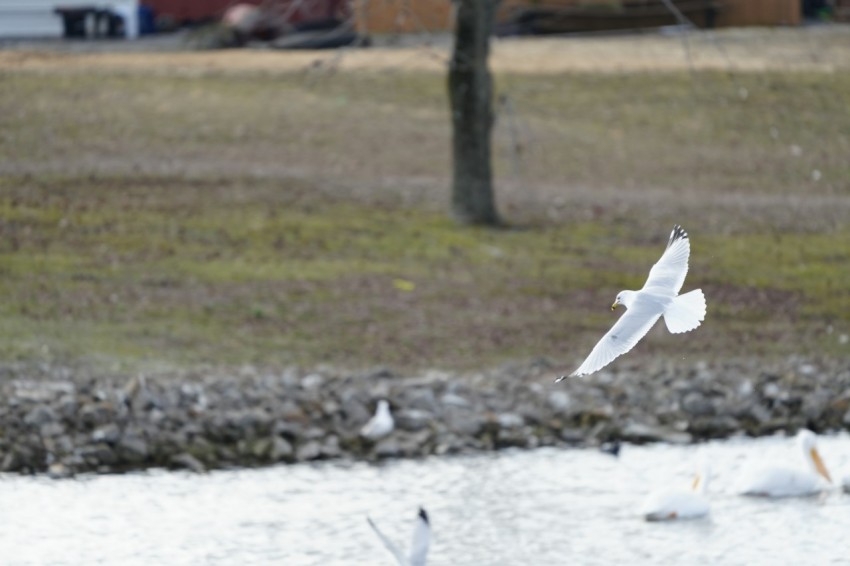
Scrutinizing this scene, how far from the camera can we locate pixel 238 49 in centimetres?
2331

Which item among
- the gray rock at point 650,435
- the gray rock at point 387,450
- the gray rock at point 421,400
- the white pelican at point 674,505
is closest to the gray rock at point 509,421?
the gray rock at point 421,400

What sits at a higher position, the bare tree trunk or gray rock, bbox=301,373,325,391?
the bare tree trunk

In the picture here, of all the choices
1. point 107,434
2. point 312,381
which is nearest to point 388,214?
point 312,381

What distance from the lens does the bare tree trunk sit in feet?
47.7

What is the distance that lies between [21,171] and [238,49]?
756 centimetres

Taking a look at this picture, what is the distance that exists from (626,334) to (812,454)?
384cm

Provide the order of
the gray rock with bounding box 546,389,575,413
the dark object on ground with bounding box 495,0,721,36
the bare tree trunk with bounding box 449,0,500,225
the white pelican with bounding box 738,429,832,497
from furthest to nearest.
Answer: the dark object on ground with bounding box 495,0,721,36, the bare tree trunk with bounding box 449,0,500,225, the gray rock with bounding box 546,389,575,413, the white pelican with bounding box 738,429,832,497

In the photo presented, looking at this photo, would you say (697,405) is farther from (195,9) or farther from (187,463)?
(195,9)

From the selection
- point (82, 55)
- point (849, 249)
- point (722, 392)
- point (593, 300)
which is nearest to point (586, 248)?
point (593, 300)

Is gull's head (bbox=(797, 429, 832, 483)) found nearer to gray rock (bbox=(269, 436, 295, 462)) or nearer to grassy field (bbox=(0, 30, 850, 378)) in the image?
grassy field (bbox=(0, 30, 850, 378))

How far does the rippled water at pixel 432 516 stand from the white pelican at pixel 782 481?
7 centimetres

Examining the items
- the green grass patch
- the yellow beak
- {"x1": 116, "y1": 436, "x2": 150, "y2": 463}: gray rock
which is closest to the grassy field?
the green grass patch

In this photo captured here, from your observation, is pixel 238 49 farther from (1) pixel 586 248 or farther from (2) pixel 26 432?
(2) pixel 26 432

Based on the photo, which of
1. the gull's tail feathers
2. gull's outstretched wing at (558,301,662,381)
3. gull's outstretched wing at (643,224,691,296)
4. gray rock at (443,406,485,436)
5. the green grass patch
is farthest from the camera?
the green grass patch
